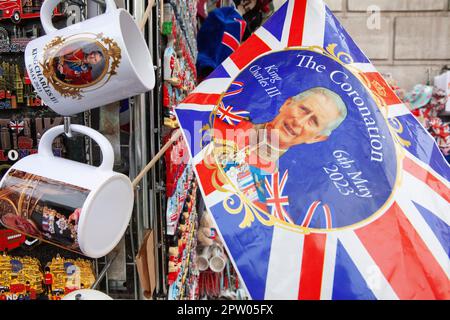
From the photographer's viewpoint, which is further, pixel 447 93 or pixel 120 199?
pixel 447 93

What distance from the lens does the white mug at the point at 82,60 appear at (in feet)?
1.54

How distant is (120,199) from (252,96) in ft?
0.83

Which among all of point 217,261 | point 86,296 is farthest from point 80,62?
point 217,261

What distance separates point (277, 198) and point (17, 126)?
45 centimetres

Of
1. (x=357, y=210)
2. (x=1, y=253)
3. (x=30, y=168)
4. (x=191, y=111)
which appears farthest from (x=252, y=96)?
(x=1, y=253)

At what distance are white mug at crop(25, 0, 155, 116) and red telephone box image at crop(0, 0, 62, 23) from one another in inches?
4.0

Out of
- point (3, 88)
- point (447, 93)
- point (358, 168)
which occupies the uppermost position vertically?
point (3, 88)

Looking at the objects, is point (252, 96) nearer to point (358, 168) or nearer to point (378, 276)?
point (358, 168)

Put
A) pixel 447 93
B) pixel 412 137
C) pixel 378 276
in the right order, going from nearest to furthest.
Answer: pixel 378 276
pixel 412 137
pixel 447 93

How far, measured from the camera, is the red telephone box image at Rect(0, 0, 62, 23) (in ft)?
1.86

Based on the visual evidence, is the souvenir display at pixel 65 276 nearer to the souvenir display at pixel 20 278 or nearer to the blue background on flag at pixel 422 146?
the souvenir display at pixel 20 278

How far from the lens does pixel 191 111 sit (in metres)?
0.56

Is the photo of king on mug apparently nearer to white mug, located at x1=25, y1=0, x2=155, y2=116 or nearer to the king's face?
white mug, located at x1=25, y1=0, x2=155, y2=116

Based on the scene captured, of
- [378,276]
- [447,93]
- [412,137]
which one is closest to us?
[378,276]
